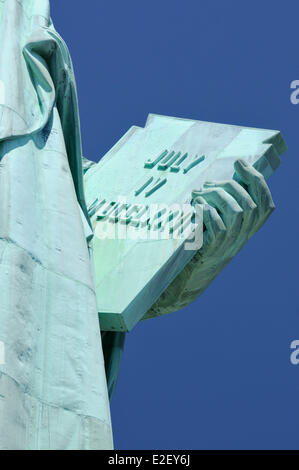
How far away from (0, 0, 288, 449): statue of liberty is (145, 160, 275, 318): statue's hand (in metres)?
0.01

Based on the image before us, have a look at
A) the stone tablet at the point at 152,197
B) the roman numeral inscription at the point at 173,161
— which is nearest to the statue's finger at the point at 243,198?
the stone tablet at the point at 152,197

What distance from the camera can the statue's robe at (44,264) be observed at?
1402 cm

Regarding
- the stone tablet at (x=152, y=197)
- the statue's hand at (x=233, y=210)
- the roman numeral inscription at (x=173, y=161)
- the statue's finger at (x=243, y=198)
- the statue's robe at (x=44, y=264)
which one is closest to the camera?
the statue's robe at (x=44, y=264)

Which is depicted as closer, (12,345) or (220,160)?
(12,345)

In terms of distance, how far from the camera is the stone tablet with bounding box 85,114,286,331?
55.4ft

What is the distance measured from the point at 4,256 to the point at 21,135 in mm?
1614

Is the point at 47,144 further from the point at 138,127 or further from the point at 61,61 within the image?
the point at 138,127

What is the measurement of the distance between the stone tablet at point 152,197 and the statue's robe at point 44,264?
0.90m

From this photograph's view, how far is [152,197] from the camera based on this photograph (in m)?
18.6

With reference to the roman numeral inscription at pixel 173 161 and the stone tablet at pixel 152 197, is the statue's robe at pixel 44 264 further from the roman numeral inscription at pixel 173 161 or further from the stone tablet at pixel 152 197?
the roman numeral inscription at pixel 173 161

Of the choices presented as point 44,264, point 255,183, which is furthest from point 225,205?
point 44,264

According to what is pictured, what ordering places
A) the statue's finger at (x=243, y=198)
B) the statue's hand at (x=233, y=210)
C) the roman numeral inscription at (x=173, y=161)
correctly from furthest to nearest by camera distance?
the roman numeral inscription at (x=173, y=161) → the statue's finger at (x=243, y=198) → the statue's hand at (x=233, y=210)
